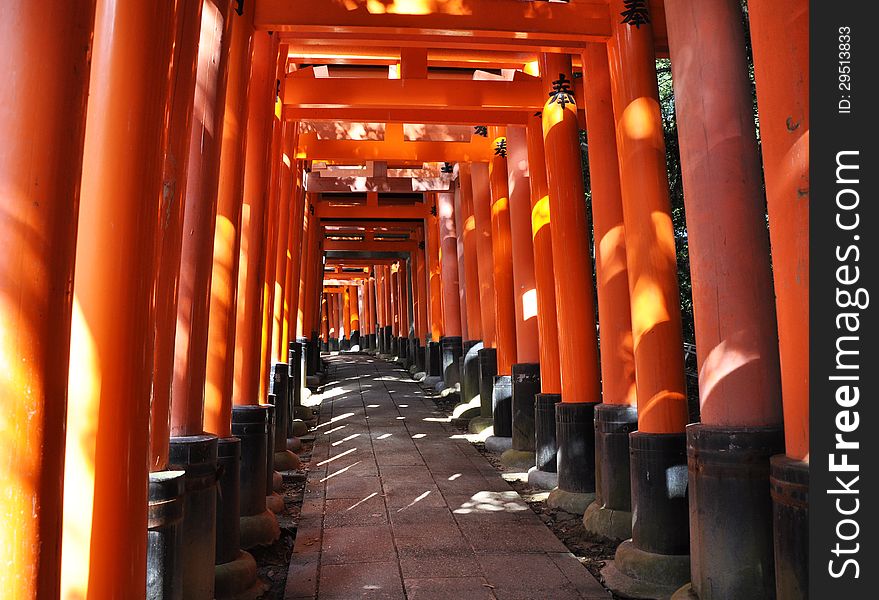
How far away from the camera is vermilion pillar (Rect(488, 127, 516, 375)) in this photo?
10.0 meters

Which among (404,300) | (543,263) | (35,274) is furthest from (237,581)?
(404,300)

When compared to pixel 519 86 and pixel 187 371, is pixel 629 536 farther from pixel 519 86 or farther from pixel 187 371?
pixel 519 86

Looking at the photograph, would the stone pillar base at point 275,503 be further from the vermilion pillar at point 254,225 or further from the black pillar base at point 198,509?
the black pillar base at point 198,509

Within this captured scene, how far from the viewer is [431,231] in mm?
→ 17906

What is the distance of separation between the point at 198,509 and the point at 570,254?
4.22 m

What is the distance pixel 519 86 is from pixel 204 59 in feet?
14.7

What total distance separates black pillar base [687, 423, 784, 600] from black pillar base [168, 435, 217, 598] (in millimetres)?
2582

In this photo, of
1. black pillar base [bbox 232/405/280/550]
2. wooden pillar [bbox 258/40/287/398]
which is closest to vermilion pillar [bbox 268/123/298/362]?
wooden pillar [bbox 258/40/287/398]

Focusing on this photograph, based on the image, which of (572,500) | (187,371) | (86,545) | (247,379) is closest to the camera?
(86,545)

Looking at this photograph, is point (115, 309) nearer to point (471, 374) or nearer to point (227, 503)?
point (227, 503)

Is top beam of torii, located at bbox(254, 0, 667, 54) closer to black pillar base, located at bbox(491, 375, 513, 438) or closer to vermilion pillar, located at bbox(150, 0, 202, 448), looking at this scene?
vermilion pillar, located at bbox(150, 0, 202, 448)

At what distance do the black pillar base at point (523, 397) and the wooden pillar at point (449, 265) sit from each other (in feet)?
20.6

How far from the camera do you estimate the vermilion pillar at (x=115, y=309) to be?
2.53m
